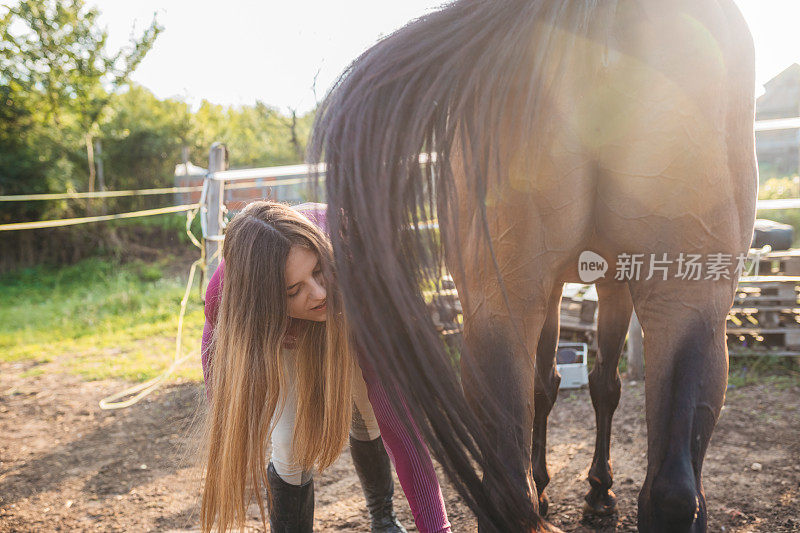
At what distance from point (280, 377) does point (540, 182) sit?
2.58 feet

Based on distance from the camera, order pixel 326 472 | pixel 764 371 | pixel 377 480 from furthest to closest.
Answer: pixel 764 371 → pixel 326 472 → pixel 377 480

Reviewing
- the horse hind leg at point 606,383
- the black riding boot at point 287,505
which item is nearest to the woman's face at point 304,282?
the black riding boot at point 287,505

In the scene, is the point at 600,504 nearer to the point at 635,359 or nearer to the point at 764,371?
the point at 635,359

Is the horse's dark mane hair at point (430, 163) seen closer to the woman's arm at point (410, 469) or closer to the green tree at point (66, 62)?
the woman's arm at point (410, 469)

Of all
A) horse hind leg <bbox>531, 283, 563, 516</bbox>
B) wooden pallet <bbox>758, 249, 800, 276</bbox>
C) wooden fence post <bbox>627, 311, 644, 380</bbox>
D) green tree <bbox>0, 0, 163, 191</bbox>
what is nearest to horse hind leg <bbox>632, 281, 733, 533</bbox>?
horse hind leg <bbox>531, 283, 563, 516</bbox>

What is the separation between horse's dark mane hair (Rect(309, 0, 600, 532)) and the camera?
95cm

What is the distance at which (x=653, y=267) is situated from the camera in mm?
1068

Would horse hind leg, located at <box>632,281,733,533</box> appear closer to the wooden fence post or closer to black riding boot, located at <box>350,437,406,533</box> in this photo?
black riding boot, located at <box>350,437,406,533</box>

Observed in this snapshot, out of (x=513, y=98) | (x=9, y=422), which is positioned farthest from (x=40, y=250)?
(x=513, y=98)

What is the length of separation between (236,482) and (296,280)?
0.53 metres

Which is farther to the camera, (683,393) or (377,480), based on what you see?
(377,480)

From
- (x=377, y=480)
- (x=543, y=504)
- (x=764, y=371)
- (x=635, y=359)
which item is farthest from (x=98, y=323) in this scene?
(x=764, y=371)

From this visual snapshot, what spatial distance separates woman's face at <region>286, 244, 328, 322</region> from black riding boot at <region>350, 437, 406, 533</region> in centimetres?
67

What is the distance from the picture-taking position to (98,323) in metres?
5.88
